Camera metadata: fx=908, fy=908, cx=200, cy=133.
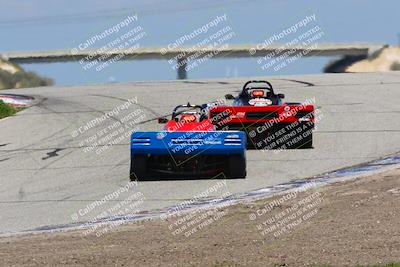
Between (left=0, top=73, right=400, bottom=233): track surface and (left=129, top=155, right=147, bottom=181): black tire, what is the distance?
0.57ft

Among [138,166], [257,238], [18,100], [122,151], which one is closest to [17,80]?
[18,100]

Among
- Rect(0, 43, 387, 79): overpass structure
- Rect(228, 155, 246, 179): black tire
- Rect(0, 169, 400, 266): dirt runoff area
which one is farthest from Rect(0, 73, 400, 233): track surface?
Rect(0, 43, 387, 79): overpass structure

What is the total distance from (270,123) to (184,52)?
6038 cm

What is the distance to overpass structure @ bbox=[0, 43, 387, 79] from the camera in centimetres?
7688

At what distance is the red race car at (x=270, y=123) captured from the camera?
59.3 feet

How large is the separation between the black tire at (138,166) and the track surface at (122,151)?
0.57ft

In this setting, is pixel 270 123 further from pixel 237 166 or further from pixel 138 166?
pixel 138 166

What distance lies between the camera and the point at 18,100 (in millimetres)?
33188

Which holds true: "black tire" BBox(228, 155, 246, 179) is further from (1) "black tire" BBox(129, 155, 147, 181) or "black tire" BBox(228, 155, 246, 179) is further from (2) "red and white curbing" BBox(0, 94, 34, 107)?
(2) "red and white curbing" BBox(0, 94, 34, 107)

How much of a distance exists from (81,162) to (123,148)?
1599mm

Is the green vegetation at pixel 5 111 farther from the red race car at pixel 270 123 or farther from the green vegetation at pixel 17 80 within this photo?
the green vegetation at pixel 17 80

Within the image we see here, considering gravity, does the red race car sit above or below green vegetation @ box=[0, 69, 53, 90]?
above

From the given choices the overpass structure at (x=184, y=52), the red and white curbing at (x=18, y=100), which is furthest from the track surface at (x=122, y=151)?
the overpass structure at (x=184, y=52)

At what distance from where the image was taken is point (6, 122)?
25.4m
